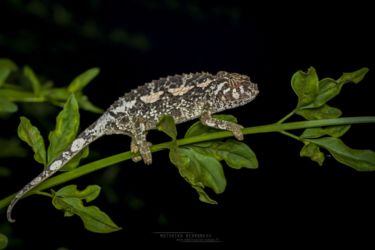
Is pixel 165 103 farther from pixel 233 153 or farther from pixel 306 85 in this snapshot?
pixel 306 85

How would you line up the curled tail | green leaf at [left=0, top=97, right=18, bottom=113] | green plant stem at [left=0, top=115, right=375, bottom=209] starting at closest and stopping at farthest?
green plant stem at [left=0, top=115, right=375, bottom=209] < the curled tail < green leaf at [left=0, top=97, right=18, bottom=113]

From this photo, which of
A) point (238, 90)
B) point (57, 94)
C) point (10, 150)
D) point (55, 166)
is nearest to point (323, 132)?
point (238, 90)

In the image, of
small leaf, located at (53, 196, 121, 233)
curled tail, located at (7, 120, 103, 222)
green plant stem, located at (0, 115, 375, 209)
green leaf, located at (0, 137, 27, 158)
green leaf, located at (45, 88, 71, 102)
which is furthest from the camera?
green leaf, located at (0, 137, 27, 158)

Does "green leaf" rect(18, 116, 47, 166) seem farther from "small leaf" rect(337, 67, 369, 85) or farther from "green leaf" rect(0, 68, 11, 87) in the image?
"small leaf" rect(337, 67, 369, 85)

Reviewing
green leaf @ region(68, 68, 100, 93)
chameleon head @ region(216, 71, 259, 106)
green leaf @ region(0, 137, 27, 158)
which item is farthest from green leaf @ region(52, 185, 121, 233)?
green leaf @ region(0, 137, 27, 158)

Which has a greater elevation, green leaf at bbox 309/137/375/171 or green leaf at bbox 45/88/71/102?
green leaf at bbox 45/88/71/102

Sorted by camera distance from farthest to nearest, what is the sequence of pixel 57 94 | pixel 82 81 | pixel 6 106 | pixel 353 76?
pixel 82 81, pixel 57 94, pixel 6 106, pixel 353 76
